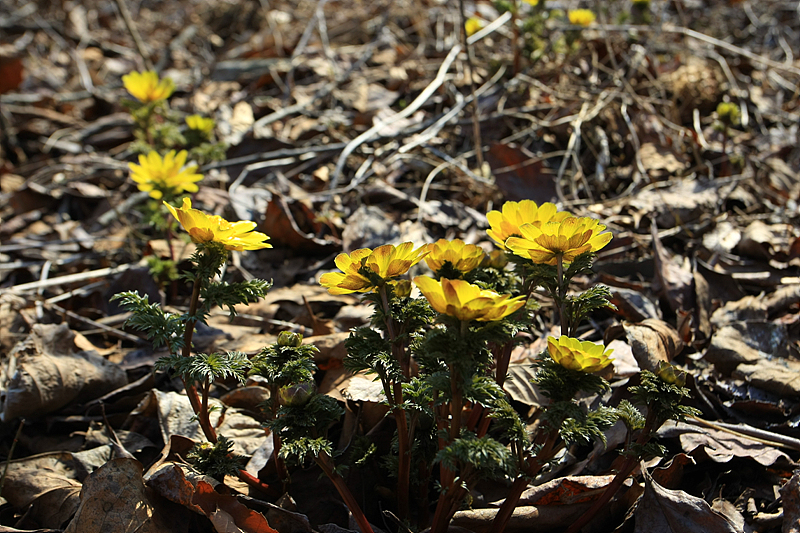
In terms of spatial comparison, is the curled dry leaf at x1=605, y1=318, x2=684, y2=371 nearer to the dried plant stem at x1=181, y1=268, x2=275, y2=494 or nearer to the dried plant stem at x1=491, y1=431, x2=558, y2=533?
the dried plant stem at x1=491, y1=431, x2=558, y2=533

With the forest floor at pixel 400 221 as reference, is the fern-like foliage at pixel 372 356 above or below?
above

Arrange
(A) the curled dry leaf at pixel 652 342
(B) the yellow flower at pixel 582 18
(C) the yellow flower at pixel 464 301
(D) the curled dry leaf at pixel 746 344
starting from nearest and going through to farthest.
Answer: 1. (C) the yellow flower at pixel 464 301
2. (A) the curled dry leaf at pixel 652 342
3. (D) the curled dry leaf at pixel 746 344
4. (B) the yellow flower at pixel 582 18

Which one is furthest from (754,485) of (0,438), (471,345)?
(0,438)

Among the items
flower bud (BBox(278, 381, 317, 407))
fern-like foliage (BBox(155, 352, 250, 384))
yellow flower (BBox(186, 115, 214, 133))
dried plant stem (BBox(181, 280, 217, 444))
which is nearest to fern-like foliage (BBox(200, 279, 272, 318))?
dried plant stem (BBox(181, 280, 217, 444))

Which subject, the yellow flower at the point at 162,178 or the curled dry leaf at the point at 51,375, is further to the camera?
the yellow flower at the point at 162,178

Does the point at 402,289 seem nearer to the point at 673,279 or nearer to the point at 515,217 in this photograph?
the point at 515,217

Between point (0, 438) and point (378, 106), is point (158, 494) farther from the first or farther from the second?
point (378, 106)

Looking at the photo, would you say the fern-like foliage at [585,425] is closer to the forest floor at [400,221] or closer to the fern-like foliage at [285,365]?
the forest floor at [400,221]

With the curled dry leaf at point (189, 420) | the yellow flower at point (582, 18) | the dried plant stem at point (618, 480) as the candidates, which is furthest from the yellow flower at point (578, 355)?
the yellow flower at point (582, 18)
